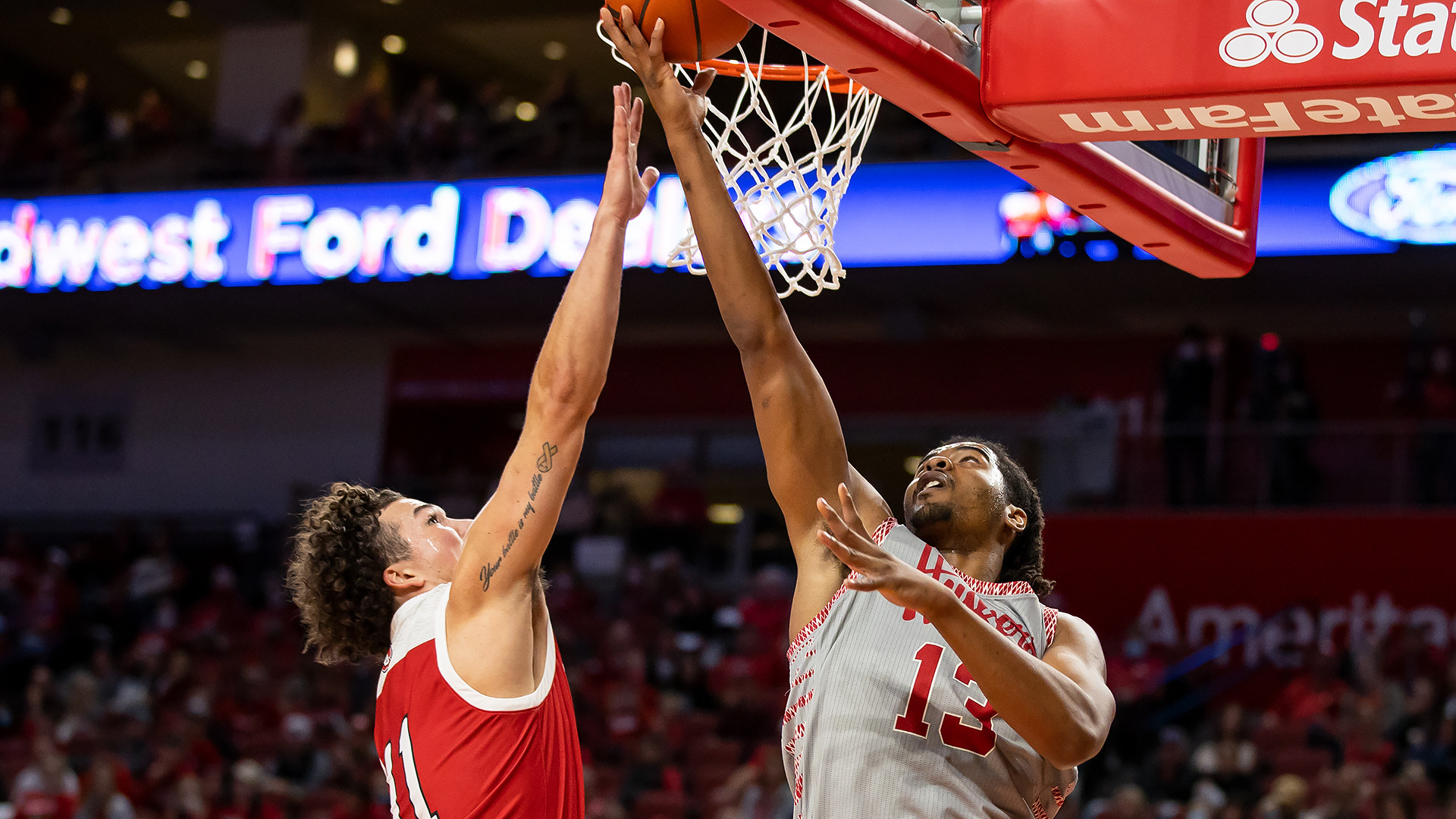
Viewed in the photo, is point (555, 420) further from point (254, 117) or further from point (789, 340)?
point (254, 117)

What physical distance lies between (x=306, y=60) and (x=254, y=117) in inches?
36.6

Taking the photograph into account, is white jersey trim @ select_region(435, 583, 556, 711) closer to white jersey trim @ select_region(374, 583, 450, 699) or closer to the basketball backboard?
white jersey trim @ select_region(374, 583, 450, 699)

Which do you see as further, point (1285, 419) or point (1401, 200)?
point (1285, 419)

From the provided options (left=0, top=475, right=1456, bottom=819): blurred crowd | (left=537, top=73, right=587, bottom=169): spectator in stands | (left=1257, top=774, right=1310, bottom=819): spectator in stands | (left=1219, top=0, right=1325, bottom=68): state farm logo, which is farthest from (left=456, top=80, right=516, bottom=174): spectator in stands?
(left=1219, top=0, right=1325, bottom=68): state farm logo

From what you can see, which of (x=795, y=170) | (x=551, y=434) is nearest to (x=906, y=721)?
(x=551, y=434)

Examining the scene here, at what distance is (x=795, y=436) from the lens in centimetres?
299

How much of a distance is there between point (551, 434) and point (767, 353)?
1.58 feet

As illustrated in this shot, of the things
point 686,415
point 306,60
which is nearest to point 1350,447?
point 686,415

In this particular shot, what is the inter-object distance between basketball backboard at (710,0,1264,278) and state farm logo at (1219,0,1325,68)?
44 centimetres

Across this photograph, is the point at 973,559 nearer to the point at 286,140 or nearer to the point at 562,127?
the point at 562,127

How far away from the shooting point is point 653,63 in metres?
3.02

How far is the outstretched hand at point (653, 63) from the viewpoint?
301 cm

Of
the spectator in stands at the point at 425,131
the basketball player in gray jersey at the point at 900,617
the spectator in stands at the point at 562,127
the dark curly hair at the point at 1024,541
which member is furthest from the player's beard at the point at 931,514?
the spectator in stands at the point at 425,131

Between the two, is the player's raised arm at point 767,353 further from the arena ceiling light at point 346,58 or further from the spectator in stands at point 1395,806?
the arena ceiling light at point 346,58
